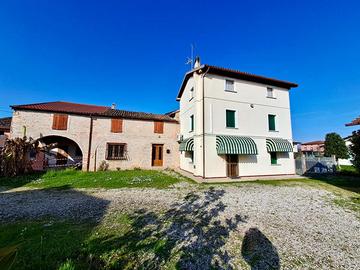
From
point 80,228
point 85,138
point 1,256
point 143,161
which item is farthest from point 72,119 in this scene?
point 1,256

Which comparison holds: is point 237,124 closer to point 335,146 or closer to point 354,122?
point 354,122

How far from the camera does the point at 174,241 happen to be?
5.04 meters

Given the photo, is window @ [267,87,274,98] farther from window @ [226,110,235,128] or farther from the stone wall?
the stone wall

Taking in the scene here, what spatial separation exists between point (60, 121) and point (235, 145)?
698 inches

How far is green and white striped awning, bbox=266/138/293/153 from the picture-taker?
1665 centimetres

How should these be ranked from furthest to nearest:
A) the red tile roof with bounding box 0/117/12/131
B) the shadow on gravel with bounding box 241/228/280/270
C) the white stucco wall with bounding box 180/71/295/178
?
1. the red tile roof with bounding box 0/117/12/131
2. the white stucco wall with bounding box 180/71/295/178
3. the shadow on gravel with bounding box 241/228/280/270

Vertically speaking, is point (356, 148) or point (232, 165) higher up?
point (356, 148)

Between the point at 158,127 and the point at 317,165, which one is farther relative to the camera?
the point at 158,127

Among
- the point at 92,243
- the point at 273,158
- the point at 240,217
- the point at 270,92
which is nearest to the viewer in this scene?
the point at 92,243

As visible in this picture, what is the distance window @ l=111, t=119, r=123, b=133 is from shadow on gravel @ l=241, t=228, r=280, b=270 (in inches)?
679

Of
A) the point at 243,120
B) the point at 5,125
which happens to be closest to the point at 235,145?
the point at 243,120

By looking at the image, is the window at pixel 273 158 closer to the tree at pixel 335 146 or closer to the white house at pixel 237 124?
the white house at pixel 237 124

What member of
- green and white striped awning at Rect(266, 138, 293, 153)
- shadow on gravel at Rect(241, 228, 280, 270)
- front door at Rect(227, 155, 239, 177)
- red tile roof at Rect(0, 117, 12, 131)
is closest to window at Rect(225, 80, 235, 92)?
green and white striped awning at Rect(266, 138, 293, 153)

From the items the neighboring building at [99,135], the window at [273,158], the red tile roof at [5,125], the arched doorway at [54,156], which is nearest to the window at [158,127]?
the neighboring building at [99,135]
